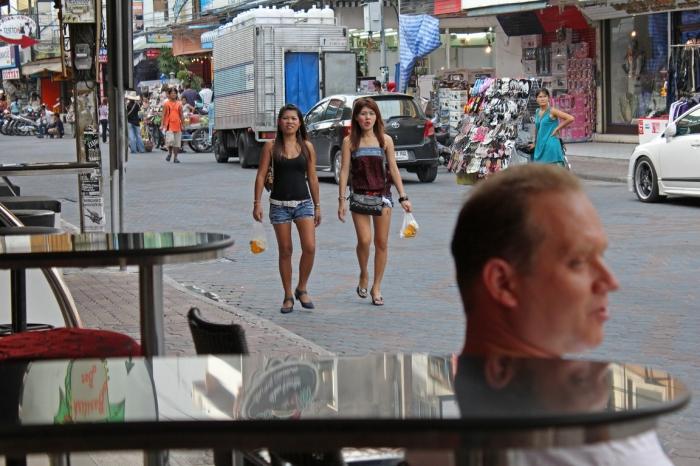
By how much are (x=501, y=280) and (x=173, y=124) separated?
3072cm

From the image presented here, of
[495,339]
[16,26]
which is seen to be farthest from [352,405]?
[16,26]

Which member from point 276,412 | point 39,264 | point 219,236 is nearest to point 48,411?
point 276,412

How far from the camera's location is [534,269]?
2111 mm

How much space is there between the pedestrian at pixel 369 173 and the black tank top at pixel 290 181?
0.45 meters

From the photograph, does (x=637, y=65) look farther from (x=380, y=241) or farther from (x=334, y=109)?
(x=380, y=241)

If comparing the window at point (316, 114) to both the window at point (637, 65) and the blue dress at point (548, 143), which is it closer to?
the blue dress at point (548, 143)

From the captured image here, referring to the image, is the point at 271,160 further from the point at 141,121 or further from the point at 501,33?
the point at 141,121

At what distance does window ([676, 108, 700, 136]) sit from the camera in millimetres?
17844

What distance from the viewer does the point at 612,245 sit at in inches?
549

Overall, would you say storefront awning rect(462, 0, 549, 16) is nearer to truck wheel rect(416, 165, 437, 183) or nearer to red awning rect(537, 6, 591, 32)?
red awning rect(537, 6, 591, 32)

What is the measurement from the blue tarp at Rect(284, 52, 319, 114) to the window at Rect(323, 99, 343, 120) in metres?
4.71

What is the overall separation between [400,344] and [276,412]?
270 inches

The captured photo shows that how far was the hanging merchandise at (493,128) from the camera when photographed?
19281 mm

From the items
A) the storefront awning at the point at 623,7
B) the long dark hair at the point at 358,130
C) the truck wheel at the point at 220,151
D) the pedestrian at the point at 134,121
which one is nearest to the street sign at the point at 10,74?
the pedestrian at the point at 134,121
